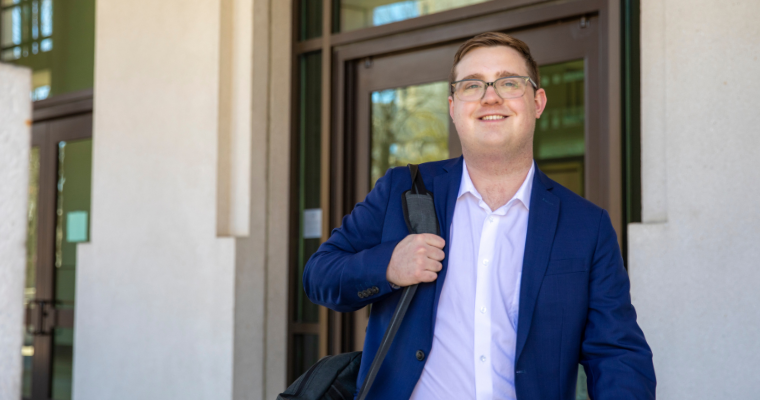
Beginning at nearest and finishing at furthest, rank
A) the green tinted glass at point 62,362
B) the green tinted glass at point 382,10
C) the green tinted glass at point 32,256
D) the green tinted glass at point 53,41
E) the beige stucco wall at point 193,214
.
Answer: the green tinted glass at point 382,10 → the beige stucco wall at point 193,214 → the green tinted glass at point 62,362 → the green tinted glass at point 53,41 → the green tinted glass at point 32,256

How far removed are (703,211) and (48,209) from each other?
4.89 meters

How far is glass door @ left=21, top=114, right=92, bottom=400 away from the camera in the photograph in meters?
5.47

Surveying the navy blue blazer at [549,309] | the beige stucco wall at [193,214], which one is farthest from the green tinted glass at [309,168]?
the navy blue blazer at [549,309]

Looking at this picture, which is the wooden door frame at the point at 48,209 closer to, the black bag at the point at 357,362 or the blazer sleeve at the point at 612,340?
the black bag at the point at 357,362

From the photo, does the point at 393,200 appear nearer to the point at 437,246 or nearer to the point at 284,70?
the point at 437,246

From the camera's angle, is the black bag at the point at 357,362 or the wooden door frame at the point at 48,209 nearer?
the black bag at the point at 357,362

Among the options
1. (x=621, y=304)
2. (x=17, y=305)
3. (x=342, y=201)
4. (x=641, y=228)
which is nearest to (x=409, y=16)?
(x=342, y=201)

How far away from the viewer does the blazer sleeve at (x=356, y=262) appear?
1733 millimetres

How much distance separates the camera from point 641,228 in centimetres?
287

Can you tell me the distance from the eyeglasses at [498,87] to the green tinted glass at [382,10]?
6.74 ft

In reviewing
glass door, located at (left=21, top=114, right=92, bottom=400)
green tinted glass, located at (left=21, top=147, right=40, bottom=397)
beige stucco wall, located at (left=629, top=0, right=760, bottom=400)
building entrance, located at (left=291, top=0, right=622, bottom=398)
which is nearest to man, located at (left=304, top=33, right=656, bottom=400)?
beige stucco wall, located at (left=629, top=0, right=760, bottom=400)

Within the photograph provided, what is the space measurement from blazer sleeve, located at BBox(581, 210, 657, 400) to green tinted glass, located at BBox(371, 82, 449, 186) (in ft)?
7.27

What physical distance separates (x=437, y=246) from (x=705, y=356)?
155 cm

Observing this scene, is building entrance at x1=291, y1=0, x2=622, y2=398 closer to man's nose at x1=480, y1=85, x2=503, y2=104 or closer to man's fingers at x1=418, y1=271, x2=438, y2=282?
man's nose at x1=480, y1=85, x2=503, y2=104
